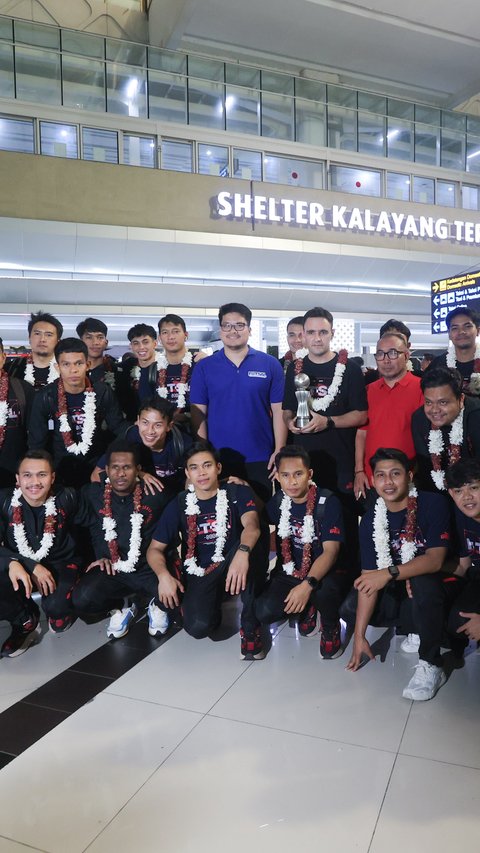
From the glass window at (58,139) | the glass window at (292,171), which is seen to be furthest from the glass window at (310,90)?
the glass window at (58,139)

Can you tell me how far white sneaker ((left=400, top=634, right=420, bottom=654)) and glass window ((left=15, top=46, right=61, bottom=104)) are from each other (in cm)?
1419

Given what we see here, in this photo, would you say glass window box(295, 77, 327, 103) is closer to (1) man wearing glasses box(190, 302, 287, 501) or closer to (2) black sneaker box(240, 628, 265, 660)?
(1) man wearing glasses box(190, 302, 287, 501)

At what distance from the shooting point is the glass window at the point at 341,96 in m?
16.1

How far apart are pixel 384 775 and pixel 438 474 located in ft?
5.82

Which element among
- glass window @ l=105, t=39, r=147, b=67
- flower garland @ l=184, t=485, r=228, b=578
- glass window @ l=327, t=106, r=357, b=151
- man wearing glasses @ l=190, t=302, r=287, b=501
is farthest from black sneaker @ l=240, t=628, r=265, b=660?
glass window @ l=327, t=106, r=357, b=151

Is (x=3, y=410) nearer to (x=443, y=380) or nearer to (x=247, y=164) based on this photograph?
(x=443, y=380)

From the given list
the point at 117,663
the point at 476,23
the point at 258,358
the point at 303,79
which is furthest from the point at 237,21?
the point at 117,663

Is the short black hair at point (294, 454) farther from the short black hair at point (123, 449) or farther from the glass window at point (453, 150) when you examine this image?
the glass window at point (453, 150)

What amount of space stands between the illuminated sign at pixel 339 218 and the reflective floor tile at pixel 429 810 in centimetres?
1362

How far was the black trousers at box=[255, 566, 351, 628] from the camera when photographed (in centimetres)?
339

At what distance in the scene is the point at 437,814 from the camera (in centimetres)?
211

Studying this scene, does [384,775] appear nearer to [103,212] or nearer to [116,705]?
[116,705]

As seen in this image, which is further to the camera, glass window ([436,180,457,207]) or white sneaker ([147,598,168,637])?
glass window ([436,180,457,207])

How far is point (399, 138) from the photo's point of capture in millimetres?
17188
